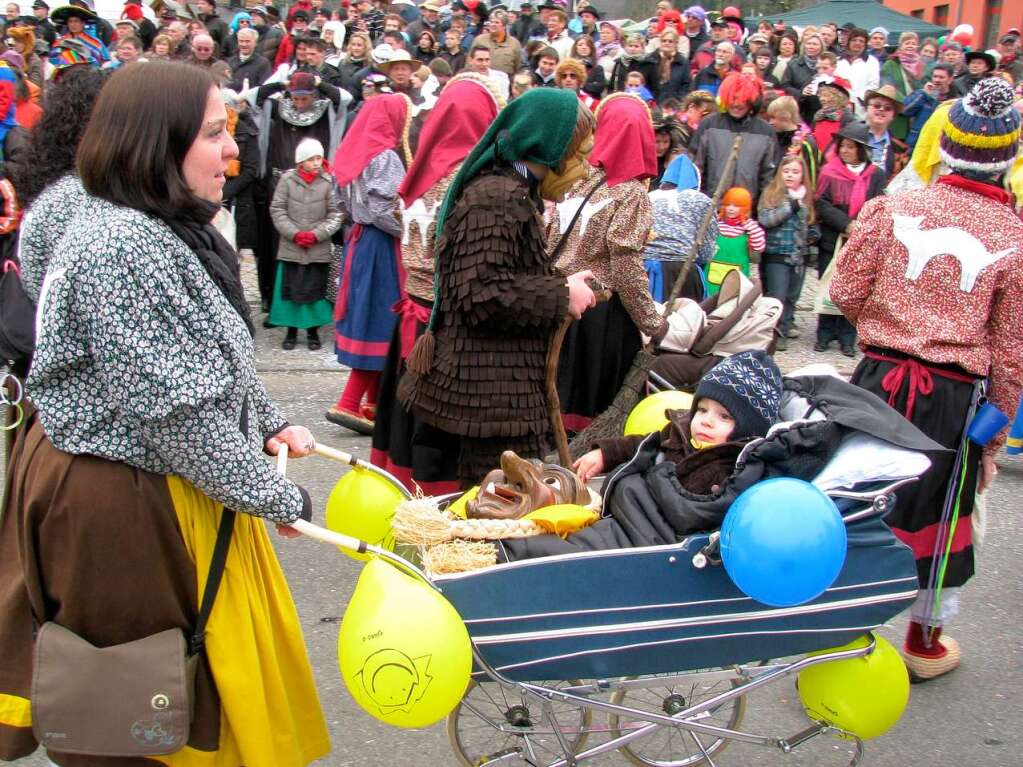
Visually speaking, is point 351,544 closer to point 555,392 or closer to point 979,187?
point 555,392

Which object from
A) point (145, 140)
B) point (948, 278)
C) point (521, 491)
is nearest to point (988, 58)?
point (948, 278)

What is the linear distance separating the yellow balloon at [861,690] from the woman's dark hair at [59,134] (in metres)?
2.65

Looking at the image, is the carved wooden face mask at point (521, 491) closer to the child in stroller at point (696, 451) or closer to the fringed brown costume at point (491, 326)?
the child in stroller at point (696, 451)

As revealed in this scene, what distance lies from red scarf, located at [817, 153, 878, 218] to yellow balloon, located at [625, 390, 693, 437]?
5.41m

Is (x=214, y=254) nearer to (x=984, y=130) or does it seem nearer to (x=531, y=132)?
(x=531, y=132)

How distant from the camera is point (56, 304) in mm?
2096

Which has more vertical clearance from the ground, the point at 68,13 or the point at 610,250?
the point at 68,13

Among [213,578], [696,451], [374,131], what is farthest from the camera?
[374,131]

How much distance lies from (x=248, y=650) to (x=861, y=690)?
1.63 metres

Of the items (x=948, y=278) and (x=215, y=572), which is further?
(x=948, y=278)

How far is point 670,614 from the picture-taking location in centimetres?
257

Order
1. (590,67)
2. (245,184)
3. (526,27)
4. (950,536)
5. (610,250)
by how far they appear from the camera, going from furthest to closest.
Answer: (526,27)
(590,67)
(245,184)
(610,250)
(950,536)

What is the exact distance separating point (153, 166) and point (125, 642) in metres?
1.02

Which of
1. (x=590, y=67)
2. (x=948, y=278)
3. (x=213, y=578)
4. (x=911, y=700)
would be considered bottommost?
(x=911, y=700)
